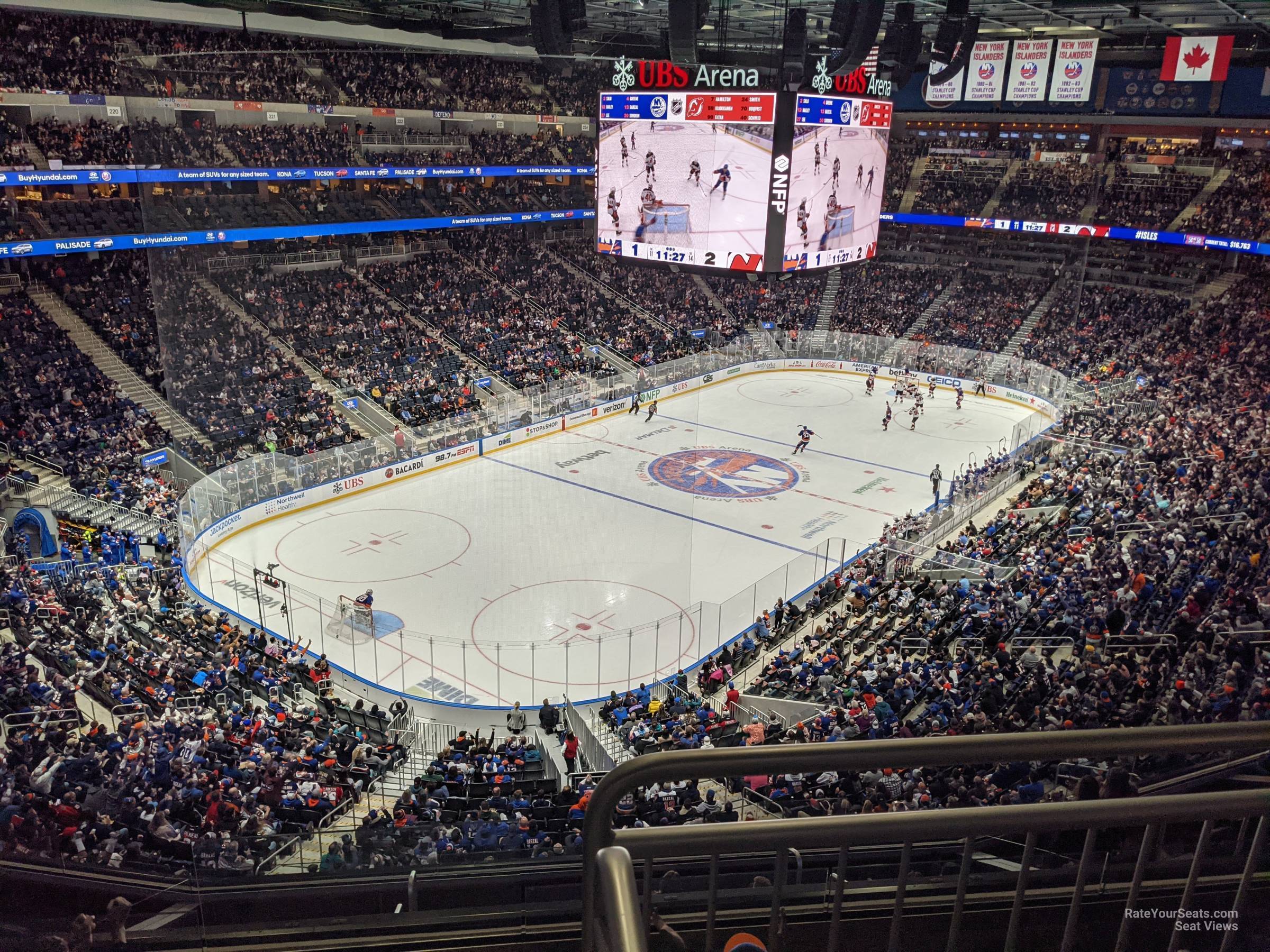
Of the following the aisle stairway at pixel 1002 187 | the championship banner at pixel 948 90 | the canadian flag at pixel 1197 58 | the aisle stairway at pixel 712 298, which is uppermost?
the canadian flag at pixel 1197 58

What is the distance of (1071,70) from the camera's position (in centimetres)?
2756

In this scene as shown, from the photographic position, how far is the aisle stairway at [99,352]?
89.6 feet

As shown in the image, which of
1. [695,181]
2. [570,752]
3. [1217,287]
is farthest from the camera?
[1217,287]

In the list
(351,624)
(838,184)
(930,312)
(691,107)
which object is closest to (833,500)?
(838,184)

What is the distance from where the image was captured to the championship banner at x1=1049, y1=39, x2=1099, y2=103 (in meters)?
27.3

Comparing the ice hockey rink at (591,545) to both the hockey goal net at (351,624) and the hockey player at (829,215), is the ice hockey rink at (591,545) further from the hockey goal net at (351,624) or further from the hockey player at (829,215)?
the hockey player at (829,215)

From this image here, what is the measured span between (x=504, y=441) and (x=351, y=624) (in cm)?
1330

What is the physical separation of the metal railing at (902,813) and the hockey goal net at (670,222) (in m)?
17.1

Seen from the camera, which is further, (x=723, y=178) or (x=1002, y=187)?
(x=1002, y=187)

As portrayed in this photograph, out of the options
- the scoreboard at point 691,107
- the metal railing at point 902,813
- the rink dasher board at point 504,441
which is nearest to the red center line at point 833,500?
the rink dasher board at point 504,441

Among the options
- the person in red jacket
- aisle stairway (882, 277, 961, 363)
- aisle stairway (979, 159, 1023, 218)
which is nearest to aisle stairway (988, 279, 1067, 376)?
aisle stairway (882, 277, 961, 363)

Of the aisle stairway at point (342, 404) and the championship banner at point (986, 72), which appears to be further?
the aisle stairway at point (342, 404)

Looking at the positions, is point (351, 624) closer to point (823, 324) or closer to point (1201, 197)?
point (823, 324)

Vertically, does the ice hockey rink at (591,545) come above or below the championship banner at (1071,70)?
below
